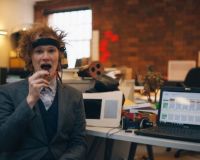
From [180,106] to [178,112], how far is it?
4 cm

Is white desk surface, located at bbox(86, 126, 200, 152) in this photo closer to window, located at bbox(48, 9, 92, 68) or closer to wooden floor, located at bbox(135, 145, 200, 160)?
wooden floor, located at bbox(135, 145, 200, 160)

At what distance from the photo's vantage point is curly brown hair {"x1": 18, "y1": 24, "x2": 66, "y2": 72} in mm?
1764

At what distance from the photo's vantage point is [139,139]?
161cm

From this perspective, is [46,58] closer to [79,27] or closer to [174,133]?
[174,133]

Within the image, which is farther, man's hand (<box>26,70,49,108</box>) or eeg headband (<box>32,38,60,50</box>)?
eeg headband (<box>32,38,60,50</box>)

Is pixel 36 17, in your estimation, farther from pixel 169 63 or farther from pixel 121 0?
pixel 169 63

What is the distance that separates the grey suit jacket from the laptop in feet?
1.17

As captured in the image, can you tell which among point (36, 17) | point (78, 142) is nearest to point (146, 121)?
point (78, 142)

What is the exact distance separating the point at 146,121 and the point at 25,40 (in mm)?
842

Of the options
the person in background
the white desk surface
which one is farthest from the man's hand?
the white desk surface

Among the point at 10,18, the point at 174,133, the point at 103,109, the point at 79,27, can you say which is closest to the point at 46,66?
the point at 103,109

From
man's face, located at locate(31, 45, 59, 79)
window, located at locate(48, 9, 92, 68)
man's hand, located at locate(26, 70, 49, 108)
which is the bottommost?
man's hand, located at locate(26, 70, 49, 108)

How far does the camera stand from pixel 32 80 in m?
1.50

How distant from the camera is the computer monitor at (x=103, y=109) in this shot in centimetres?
195
